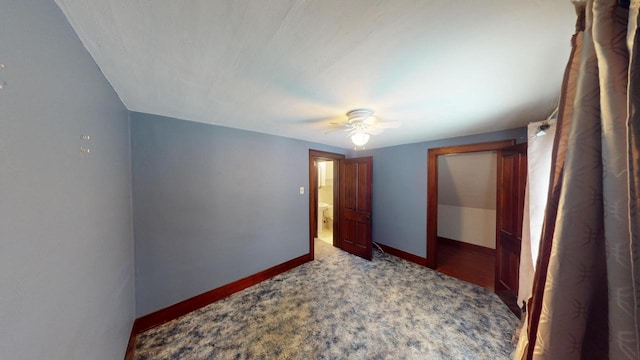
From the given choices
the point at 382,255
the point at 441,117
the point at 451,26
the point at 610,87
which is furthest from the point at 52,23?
the point at 382,255

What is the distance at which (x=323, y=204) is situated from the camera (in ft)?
17.2

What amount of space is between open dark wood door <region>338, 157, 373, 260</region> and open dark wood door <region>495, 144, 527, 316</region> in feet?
5.34

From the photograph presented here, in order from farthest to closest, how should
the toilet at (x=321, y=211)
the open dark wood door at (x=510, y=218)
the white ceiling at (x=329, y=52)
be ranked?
the toilet at (x=321, y=211) < the open dark wood door at (x=510, y=218) < the white ceiling at (x=329, y=52)

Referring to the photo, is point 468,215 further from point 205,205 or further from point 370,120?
point 205,205

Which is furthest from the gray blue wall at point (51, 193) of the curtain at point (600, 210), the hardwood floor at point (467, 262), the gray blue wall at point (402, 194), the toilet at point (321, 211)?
the toilet at point (321, 211)

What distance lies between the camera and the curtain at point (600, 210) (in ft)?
1.14

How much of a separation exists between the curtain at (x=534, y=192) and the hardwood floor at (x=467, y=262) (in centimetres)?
100

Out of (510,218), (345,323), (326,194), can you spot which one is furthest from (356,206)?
(326,194)

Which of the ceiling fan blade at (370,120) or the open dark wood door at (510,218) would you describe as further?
the open dark wood door at (510,218)

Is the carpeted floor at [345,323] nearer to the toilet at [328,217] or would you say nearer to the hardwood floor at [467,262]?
the hardwood floor at [467,262]

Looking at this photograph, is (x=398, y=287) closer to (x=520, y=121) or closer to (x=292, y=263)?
(x=292, y=263)

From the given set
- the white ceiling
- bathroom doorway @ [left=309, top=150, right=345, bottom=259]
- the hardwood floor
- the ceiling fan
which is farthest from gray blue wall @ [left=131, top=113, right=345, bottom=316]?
the hardwood floor

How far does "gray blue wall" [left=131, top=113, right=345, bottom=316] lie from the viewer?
1.83 m

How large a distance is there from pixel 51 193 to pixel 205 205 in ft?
5.05
